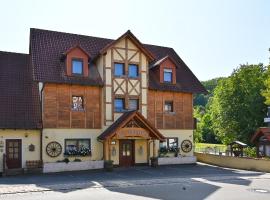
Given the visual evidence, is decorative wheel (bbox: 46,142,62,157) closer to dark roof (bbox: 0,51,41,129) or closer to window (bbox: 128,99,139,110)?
dark roof (bbox: 0,51,41,129)

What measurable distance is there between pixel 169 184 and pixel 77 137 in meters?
9.76

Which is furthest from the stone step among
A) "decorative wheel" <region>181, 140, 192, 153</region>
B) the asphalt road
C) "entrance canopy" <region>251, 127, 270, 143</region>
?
"entrance canopy" <region>251, 127, 270, 143</region>

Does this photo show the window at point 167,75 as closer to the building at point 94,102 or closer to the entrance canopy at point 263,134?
the building at point 94,102

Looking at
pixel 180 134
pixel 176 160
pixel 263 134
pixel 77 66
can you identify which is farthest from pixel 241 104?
pixel 77 66

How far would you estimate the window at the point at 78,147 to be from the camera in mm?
28798

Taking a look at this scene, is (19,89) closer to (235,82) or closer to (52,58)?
(52,58)

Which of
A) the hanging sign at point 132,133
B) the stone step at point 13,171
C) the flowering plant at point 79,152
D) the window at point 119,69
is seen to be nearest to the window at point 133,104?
the window at point 119,69

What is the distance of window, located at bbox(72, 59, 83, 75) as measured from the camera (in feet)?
97.7

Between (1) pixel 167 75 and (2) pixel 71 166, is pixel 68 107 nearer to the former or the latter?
(2) pixel 71 166

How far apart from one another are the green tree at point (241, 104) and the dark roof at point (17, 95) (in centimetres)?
3135

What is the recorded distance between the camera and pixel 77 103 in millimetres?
29562

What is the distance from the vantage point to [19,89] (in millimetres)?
29031

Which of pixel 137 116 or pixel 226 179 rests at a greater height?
pixel 137 116

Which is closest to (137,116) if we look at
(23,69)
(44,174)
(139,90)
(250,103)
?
(139,90)
